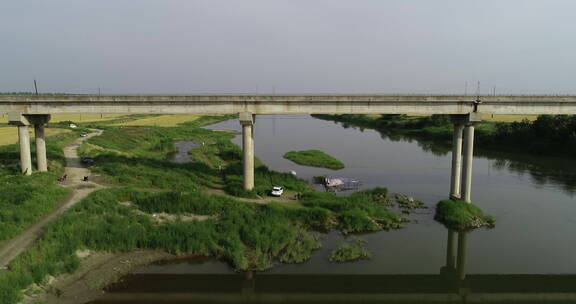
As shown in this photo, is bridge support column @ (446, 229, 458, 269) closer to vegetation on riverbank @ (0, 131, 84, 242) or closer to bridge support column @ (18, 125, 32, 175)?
vegetation on riverbank @ (0, 131, 84, 242)

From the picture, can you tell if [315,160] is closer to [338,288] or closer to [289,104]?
[289,104]

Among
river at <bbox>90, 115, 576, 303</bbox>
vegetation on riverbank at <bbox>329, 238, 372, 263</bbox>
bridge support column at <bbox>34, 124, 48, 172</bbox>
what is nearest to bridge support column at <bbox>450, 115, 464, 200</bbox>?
river at <bbox>90, 115, 576, 303</bbox>

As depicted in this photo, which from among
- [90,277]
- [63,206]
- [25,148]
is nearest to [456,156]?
[90,277]

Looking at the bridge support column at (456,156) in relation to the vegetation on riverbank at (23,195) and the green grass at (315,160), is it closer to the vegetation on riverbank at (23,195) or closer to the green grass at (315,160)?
the green grass at (315,160)

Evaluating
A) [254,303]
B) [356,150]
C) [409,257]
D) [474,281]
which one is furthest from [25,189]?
[356,150]

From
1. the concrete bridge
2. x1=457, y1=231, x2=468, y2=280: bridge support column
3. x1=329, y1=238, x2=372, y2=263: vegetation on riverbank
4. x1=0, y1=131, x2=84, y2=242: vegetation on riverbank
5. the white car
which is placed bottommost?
x1=457, y1=231, x2=468, y2=280: bridge support column

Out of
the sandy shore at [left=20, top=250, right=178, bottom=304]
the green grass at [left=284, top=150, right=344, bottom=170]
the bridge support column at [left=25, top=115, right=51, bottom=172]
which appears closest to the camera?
the sandy shore at [left=20, top=250, right=178, bottom=304]

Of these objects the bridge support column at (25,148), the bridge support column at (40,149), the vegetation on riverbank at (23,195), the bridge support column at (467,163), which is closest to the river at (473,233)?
the bridge support column at (467,163)
